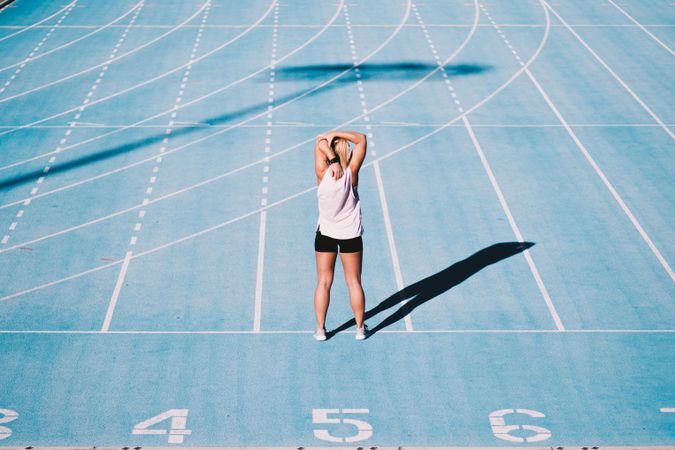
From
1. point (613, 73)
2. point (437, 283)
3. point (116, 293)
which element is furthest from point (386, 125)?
point (116, 293)

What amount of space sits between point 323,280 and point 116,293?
108 inches

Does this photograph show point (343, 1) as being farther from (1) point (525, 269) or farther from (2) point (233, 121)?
(1) point (525, 269)

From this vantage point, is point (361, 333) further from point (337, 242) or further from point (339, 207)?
point (339, 207)

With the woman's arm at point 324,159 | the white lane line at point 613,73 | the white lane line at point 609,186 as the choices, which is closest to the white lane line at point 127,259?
the woman's arm at point 324,159

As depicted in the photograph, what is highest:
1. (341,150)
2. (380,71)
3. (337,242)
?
(341,150)

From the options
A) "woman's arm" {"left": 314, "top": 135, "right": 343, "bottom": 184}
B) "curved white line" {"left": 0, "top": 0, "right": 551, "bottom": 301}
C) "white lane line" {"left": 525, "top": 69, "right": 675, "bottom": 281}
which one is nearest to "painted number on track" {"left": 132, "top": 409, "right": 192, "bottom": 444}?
"woman's arm" {"left": 314, "top": 135, "right": 343, "bottom": 184}

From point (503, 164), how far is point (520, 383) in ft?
18.6

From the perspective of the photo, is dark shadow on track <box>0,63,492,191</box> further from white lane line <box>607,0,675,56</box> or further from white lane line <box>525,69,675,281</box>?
white lane line <box>607,0,675,56</box>

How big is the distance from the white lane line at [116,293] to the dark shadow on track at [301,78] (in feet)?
10.1

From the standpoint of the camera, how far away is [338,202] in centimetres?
794

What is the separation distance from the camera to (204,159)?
43.9ft

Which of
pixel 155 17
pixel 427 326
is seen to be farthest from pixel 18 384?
pixel 155 17

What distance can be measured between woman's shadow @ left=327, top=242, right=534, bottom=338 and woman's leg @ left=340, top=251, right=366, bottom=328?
19.7 inches

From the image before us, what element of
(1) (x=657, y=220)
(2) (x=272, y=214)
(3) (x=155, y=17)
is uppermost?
(3) (x=155, y=17)
